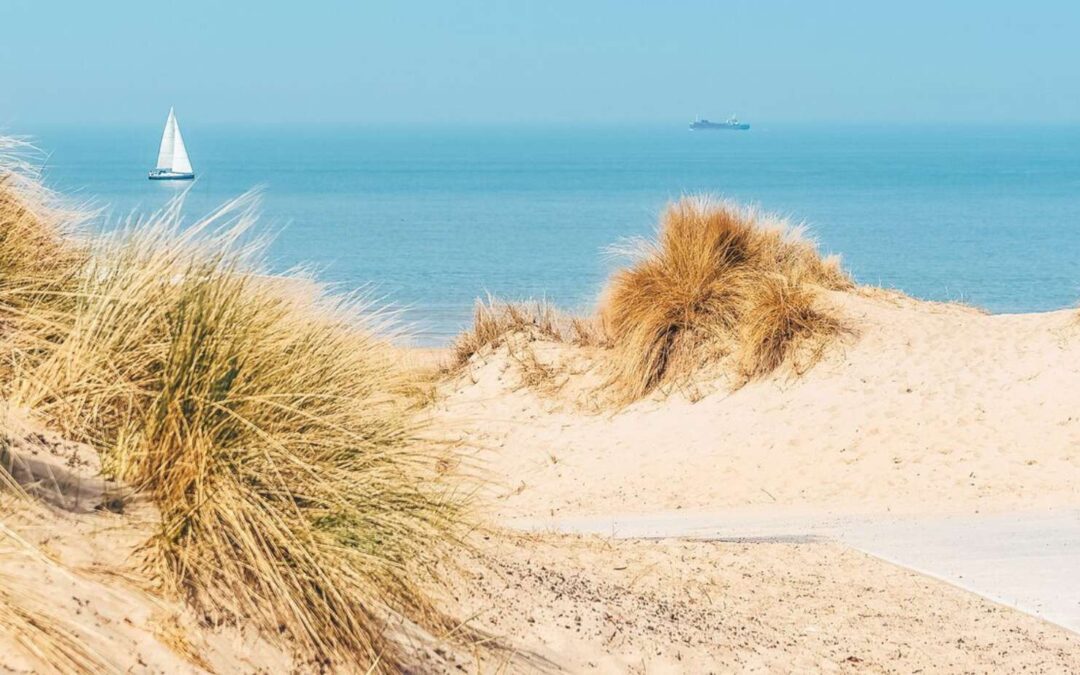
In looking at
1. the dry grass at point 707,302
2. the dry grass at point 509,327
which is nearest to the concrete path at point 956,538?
the dry grass at point 707,302

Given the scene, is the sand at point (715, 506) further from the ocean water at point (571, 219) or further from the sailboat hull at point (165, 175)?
the sailboat hull at point (165, 175)

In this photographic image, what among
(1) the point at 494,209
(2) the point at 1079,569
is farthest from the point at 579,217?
(2) the point at 1079,569

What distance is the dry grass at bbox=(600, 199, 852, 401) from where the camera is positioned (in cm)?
1368

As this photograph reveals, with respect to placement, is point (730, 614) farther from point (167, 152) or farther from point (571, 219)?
point (167, 152)

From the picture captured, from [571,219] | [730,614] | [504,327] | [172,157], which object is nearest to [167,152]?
[172,157]

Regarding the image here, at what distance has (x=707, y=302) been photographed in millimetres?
14125

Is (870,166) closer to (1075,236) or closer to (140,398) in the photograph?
(1075,236)

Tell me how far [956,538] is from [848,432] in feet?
10.4

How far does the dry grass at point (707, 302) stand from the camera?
13680 mm

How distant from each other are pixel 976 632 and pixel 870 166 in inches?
5086

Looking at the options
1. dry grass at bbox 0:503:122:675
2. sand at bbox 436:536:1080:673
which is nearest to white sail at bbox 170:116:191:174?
sand at bbox 436:536:1080:673

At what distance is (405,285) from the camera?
1336 inches

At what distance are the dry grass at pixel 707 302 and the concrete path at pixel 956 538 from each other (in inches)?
147

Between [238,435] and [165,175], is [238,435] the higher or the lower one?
the higher one
